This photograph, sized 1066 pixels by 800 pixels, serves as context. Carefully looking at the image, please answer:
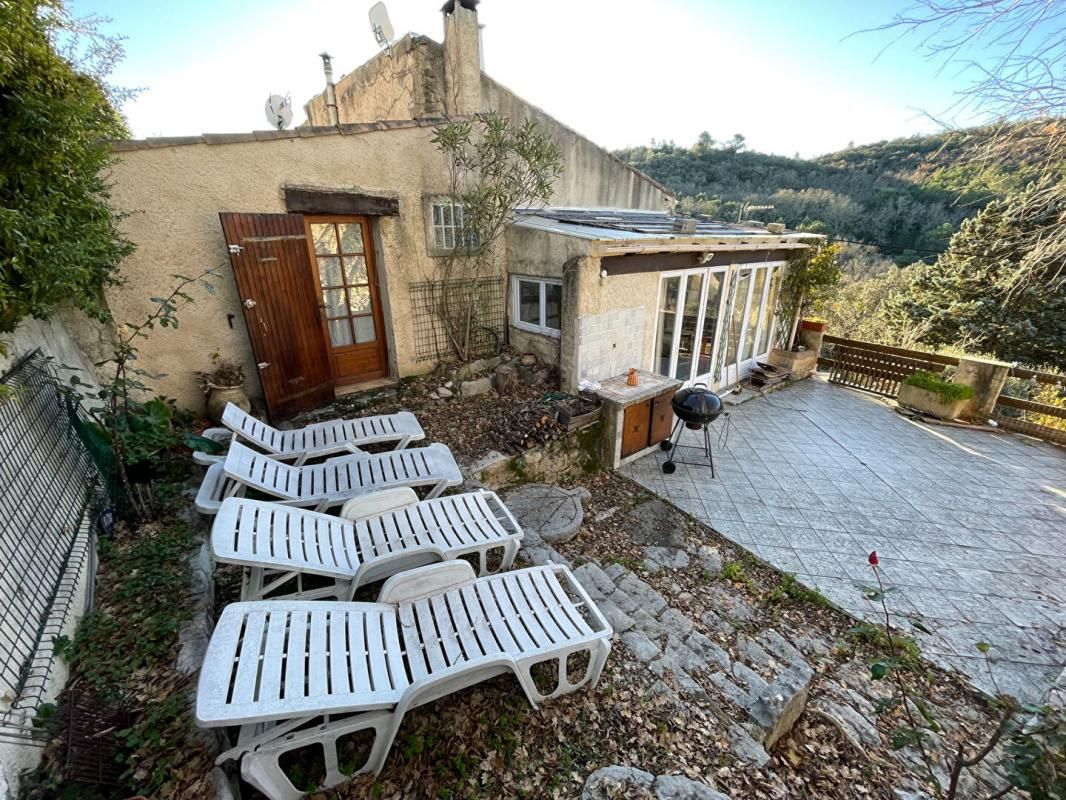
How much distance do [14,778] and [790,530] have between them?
578cm

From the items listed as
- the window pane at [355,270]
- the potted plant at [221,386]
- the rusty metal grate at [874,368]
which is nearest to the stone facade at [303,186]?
the potted plant at [221,386]

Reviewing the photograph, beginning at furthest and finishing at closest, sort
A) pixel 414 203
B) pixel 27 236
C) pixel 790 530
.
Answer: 1. pixel 414 203
2. pixel 790 530
3. pixel 27 236

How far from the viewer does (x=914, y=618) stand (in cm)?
361

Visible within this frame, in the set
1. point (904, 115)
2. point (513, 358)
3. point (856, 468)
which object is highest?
point (904, 115)

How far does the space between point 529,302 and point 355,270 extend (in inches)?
103

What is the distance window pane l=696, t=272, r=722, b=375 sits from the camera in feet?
24.3

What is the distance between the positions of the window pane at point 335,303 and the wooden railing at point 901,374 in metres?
10.2

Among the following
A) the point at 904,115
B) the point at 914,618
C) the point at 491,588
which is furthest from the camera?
the point at 914,618

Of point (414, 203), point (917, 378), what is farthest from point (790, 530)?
point (414, 203)

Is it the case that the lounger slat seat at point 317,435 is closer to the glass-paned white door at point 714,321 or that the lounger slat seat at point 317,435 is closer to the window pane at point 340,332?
the window pane at point 340,332

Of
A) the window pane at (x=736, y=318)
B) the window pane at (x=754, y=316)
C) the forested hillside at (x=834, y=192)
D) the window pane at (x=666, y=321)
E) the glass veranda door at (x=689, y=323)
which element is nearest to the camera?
the window pane at (x=666, y=321)

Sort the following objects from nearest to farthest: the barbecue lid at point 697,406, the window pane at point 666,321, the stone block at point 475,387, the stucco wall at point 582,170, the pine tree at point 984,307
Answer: the barbecue lid at point 697,406 < the stone block at point 475,387 < the window pane at point 666,321 < the stucco wall at point 582,170 < the pine tree at point 984,307

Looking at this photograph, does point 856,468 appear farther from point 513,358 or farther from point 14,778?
point 14,778

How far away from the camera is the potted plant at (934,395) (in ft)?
24.3
